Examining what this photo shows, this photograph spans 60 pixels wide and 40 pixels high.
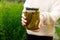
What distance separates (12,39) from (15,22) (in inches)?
5.1

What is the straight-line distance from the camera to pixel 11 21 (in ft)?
4.49

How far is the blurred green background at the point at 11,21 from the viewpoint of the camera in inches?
53.2

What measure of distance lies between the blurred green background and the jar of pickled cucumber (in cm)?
47

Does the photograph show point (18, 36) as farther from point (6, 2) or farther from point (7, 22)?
point (6, 2)

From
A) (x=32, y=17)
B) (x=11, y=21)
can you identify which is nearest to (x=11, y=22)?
(x=11, y=21)

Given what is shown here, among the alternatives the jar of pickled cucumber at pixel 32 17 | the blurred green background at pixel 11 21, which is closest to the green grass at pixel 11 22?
the blurred green background at pixel 11 21

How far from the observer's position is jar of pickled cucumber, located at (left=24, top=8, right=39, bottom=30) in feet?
2.80

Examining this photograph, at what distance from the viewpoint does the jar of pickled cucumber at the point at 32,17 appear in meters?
0.85

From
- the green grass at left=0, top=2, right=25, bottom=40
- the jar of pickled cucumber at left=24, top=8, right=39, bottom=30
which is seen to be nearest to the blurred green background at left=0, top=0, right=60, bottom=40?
the green grass at left=0, top=2, right=25, bottom=40

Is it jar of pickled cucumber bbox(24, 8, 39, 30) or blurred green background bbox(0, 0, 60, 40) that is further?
blurred green background bbox(0, 0, 60, 40)

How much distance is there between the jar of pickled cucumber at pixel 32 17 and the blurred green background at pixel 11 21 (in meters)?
0.47

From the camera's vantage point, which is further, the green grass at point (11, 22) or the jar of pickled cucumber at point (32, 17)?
the green grass at point (11, 22)

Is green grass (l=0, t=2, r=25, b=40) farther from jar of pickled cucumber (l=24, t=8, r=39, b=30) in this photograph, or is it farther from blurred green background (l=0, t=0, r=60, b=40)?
jar of pickled cucumber (l=24, t=8, r=39, b=30)

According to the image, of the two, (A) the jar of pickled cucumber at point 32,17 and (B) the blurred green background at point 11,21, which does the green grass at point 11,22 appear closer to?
(B) the blurred green background at point 11,21
